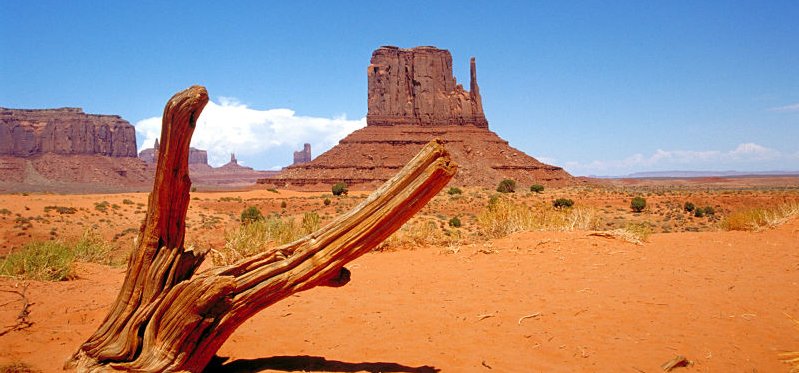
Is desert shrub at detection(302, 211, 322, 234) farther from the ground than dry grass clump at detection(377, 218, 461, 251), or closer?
farther from the ground

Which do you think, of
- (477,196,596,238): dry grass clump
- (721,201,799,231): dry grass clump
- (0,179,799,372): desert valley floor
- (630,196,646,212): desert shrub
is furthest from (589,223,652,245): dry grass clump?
(630,196,646,212): desert shrub

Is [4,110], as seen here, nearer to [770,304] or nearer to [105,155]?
[105,155]

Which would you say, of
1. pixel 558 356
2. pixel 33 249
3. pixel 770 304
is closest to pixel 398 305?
pixel 558 356

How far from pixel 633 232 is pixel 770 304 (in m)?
5.84

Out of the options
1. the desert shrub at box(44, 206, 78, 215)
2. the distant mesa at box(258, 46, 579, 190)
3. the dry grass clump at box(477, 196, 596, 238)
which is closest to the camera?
the dry grass clump at box(477, 196, 596, 238)

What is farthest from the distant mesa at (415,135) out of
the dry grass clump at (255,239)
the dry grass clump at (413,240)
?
the dry grass clump at (255,239)

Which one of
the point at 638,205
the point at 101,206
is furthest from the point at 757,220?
the point at 101,206

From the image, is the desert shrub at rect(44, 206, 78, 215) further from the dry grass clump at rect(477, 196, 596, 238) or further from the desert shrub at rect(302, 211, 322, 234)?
the dry grass clump at rect(477, 196, 596, 238)

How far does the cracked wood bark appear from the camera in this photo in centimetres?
462

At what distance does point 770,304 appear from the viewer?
7453 mm

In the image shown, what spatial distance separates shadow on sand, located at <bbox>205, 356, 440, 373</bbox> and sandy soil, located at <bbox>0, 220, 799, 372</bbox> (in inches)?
0.8

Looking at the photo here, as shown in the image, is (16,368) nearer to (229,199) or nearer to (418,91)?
(229,199)

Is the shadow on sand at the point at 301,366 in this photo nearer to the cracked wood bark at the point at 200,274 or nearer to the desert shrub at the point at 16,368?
the cracked wood bark at the point at 200,274

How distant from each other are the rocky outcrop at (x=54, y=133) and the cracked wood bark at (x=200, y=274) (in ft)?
490
